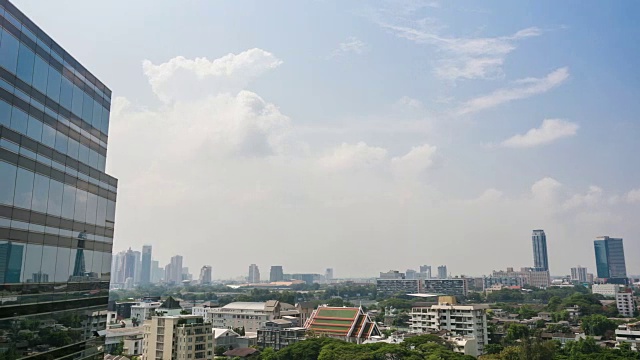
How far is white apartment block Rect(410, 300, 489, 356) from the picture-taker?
79.4 m

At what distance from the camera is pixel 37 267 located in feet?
60.2

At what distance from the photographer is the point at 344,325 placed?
300ft

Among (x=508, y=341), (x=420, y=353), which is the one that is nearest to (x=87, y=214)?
(x=420, y=353)

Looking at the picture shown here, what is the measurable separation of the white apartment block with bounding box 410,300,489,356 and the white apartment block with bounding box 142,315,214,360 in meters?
39.3

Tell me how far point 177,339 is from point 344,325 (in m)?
39.7

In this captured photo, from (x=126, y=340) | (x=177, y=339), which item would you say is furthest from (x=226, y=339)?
(x=177, y=339)

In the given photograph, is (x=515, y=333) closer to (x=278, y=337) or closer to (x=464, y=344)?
(x=464, y=344)

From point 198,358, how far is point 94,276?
138 feet

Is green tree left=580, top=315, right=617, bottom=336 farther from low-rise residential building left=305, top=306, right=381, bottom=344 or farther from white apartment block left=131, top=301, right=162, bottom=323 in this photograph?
white apartment block left=131, top=301, right=162, bottom=323

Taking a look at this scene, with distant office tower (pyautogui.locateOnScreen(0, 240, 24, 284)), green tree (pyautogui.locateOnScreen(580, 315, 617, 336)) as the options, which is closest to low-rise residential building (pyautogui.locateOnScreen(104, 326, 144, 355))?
distant office tower (pyautogui.locateOnScreen(0, 240, 24, 284))

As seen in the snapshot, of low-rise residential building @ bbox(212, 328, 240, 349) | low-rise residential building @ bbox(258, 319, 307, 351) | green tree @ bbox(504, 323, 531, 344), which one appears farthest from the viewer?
low-rise residential building @ bbox(258, 319, 307, 351)

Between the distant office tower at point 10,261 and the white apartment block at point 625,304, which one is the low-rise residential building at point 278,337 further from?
the white apartment block at point 625,304

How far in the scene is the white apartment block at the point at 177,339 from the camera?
2365 inches

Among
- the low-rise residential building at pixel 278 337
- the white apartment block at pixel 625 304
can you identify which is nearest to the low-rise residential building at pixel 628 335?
the low-rise residential building at pixel 278 337
